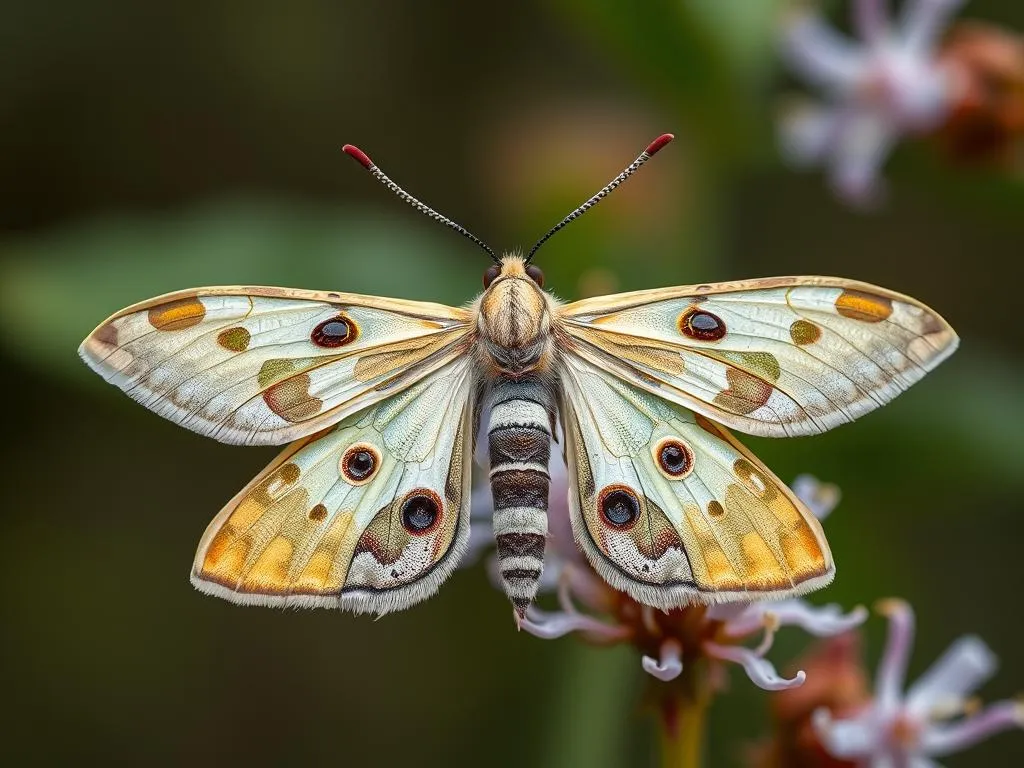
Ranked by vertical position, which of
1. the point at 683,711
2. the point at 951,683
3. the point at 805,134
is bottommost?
the point at 683,711

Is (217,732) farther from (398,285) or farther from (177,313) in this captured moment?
Result: (177,313)

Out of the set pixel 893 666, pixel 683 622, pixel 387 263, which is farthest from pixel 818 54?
pixel 683 622

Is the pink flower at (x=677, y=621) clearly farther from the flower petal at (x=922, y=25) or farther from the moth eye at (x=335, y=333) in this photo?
the flower petal at (x=922, y=25)

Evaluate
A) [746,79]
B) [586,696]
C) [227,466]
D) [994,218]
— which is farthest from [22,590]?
[994,218]

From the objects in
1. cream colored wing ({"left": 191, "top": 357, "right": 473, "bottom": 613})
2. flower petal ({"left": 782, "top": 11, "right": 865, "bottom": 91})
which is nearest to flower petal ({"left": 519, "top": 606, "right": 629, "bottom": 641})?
cream colored wing ({"left": 191, "top": 357, "right": 473, "bottom": 613})

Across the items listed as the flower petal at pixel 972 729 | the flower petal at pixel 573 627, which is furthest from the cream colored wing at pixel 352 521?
the flower petal at pixel 972 729

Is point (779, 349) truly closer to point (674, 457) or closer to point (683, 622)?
point (674, 457)
